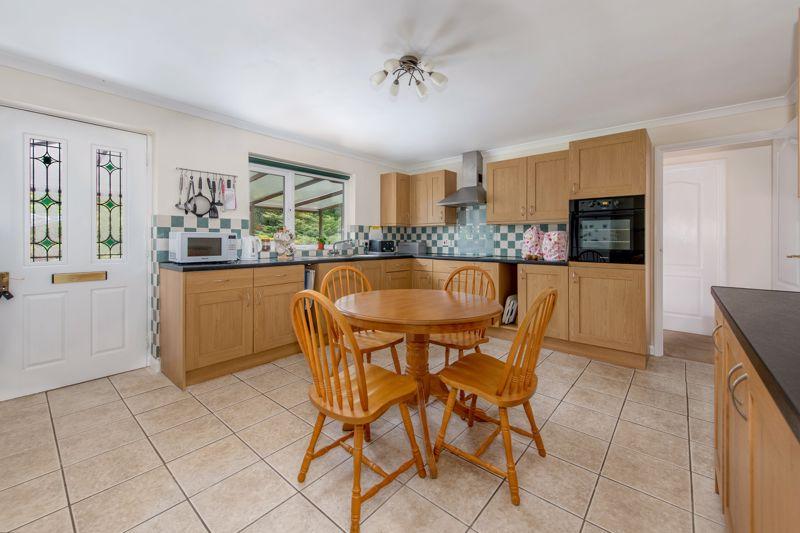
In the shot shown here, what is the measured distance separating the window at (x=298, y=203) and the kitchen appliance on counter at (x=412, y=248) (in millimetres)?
965

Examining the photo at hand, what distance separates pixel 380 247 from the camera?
4.72 metres

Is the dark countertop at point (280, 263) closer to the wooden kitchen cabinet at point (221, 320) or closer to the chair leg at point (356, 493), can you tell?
the wooden kitchen cabinet at point (221, 320)

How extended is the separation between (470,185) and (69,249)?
163 inches

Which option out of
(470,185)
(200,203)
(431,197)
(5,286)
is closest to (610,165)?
(470,185)

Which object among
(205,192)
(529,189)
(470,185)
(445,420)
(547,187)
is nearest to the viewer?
(445,420)

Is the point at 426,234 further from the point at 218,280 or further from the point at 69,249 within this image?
the point at 69,249

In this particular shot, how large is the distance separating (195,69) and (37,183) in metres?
1.44

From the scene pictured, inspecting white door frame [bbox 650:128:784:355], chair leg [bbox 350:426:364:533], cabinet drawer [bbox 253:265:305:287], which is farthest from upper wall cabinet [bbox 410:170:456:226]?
chair leg [bbox 350:426:364:533]

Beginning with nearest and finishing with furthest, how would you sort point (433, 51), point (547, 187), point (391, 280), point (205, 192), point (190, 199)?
point (433, 51), point (190, 199), point (205, 192), point (547, 187), point (391, 280)

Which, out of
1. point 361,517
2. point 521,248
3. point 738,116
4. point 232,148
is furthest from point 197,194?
point 738,116

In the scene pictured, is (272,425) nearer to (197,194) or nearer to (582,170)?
(197,194)

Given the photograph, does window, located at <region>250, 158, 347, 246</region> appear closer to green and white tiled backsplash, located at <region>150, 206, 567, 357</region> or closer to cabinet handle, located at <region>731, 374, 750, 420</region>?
green and white tiled backsplash, located at <region>150, 206, 567, 357</region>

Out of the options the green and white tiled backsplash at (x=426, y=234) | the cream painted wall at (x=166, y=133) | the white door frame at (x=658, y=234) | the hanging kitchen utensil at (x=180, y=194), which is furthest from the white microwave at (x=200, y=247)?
the white door frame at (x=658, y=234)

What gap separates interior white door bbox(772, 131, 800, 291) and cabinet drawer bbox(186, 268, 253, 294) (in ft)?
13.4
